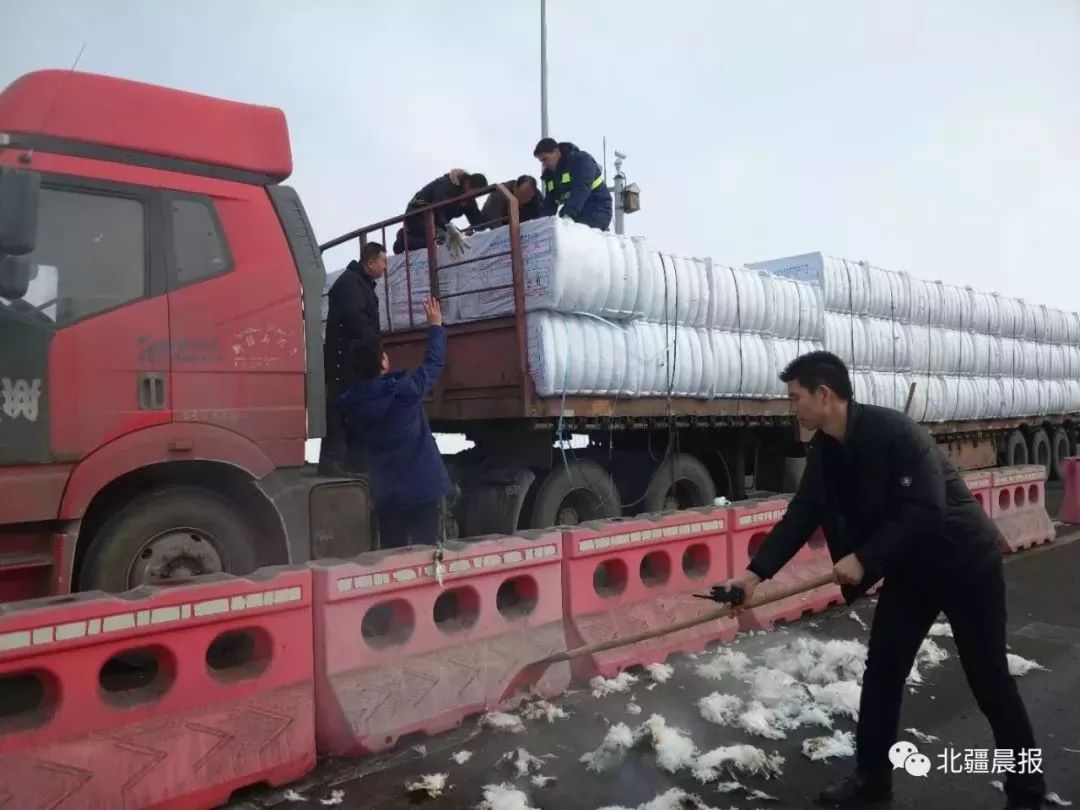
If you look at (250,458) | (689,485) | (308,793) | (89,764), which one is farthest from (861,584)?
(689,485)

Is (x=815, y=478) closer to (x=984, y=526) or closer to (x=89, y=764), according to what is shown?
(x=984, y=526)

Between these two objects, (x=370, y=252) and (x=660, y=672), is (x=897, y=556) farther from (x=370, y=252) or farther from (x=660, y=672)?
(x=370, y=252)

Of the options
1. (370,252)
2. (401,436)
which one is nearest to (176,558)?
(401,436)

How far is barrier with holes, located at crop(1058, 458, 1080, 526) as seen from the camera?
32.9ft

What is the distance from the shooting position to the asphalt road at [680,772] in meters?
3.14

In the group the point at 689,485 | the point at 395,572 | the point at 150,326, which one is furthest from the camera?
the point at 689,485

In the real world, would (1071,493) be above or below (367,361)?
below

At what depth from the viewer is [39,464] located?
3.93 metres

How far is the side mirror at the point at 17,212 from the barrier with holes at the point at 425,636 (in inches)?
77.4

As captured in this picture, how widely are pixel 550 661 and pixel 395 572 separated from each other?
0.89 meters

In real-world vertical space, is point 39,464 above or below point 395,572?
above

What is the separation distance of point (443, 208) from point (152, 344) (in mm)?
3114

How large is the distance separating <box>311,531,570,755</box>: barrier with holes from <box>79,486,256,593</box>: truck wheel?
0.89m

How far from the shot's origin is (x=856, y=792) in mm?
3104
